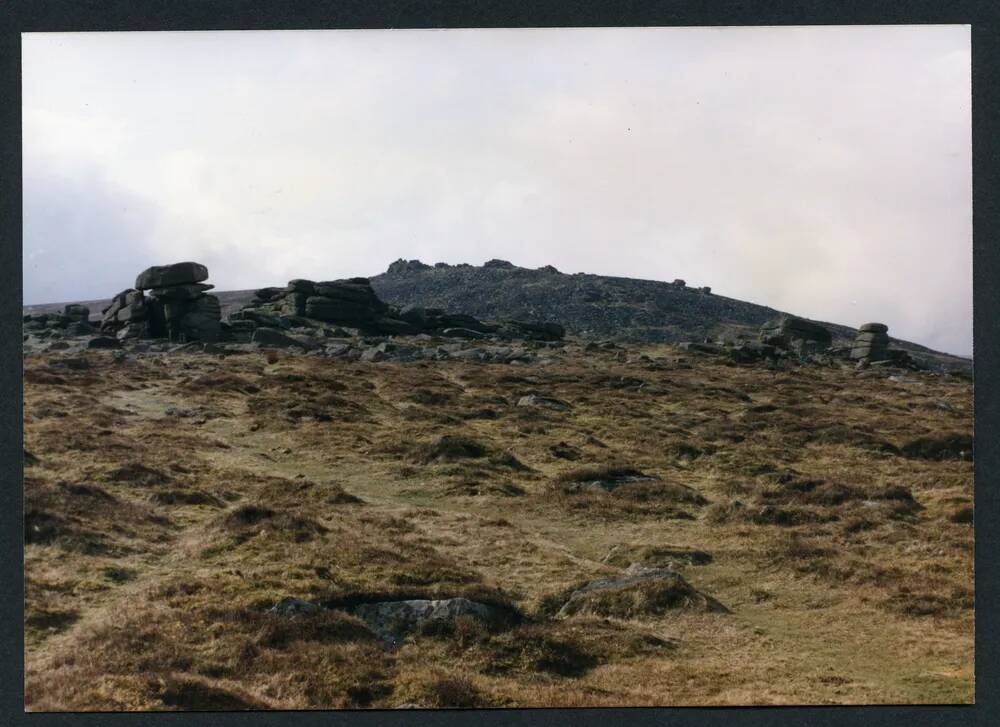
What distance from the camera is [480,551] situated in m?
20.6

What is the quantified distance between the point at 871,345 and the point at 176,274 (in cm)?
5907

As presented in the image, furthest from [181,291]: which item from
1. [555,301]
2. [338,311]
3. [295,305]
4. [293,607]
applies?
[555,301]

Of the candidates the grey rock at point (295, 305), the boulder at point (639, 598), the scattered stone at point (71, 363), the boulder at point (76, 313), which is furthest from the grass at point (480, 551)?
the grey rock at point (295, 305)

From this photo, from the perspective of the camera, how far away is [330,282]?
7506cm

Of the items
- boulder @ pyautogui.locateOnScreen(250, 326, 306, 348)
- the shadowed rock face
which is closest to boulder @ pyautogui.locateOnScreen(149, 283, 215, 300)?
boulder @ pyautogui.locateOnScreen(250, 326, 306, 348)

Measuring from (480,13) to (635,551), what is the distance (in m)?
13.4

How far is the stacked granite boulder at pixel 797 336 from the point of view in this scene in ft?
258

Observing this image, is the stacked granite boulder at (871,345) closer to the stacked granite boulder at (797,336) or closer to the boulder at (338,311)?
the stacked granite boulder at (797,336)

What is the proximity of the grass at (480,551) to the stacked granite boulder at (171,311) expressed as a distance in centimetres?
2032

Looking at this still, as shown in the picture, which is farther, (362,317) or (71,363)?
(362,317)

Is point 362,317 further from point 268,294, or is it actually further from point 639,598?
point 639,598

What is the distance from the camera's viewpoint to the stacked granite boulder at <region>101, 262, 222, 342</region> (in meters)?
57.2

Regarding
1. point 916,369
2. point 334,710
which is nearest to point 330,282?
point 916,369

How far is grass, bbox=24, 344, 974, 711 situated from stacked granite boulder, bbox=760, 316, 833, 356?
137 feet
